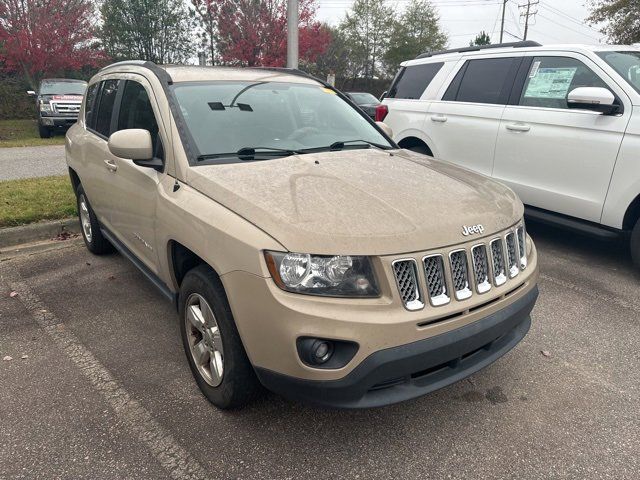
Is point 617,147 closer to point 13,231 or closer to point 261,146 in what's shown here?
point 261,146

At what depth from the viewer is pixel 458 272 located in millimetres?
2258

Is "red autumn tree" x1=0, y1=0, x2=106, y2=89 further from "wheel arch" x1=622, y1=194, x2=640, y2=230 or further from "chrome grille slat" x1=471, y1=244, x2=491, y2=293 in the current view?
"chrome grille slat" x1=471, y1=244, x2=491, y2=293

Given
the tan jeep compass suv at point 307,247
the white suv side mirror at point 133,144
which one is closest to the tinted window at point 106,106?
the tan jeep compass suv at point 307,247

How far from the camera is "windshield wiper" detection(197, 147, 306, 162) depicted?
9.35 ft

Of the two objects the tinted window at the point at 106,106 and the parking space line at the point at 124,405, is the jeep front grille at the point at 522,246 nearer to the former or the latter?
the parking space line at the point at 124,405

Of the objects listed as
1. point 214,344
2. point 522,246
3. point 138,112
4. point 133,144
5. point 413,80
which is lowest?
point 214,344

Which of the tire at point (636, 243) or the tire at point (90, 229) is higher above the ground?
the tire at point (90, 229)

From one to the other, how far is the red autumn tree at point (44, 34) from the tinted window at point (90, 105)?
51.6 feet

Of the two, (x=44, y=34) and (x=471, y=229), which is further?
(x=44, y=34)

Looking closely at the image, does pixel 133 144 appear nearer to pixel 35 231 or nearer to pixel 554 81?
pixel 35 231

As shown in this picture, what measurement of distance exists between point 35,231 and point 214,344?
388 centimetres

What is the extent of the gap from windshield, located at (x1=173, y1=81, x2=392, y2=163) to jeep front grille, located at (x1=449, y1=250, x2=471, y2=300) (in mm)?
1300

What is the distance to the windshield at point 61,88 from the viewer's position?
1500cm

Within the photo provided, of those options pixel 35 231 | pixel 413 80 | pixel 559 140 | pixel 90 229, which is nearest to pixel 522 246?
pixel 559 140
